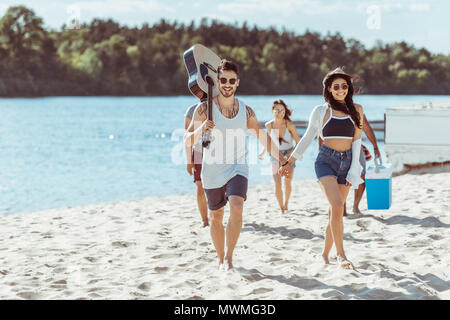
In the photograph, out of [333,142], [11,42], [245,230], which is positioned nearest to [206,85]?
[333,142]

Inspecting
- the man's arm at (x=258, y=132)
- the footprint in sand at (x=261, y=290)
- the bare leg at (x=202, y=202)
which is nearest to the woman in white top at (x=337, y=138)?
the man's arm at (x=258, y=132)

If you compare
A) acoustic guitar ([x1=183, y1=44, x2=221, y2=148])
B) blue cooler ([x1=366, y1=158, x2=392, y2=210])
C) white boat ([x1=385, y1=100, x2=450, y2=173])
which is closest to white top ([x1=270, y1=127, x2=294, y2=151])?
blue cooler ([x1=366, y1=158, x2=392, y2=210])

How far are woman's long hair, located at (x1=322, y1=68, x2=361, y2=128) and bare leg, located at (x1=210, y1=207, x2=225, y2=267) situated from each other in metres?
1.27

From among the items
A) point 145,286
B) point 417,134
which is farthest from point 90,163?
point 145,286

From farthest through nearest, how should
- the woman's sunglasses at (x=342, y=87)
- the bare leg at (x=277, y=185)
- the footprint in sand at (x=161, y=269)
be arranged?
the bare leg at (x=277, y=185) < the footprint in sand at (x=161, y=269) < the woman's sunglasses at (x=342, y=87)

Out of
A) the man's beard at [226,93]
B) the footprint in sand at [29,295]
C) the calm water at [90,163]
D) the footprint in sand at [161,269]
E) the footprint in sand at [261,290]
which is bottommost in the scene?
the calm water at [90,163]

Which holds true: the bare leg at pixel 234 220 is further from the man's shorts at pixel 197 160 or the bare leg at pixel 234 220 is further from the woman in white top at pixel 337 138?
the man's shorts at pixel 197 160

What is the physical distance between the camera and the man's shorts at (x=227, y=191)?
15.3 ft

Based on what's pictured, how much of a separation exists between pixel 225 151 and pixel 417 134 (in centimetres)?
929

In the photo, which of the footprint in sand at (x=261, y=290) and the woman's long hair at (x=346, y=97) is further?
the woman's long hair at (x=346, y=97)

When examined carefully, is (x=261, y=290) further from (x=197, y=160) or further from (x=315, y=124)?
(x=197, y=160)

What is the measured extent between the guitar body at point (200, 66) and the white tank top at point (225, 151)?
396 millimetres

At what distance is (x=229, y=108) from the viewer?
4.69 metres
